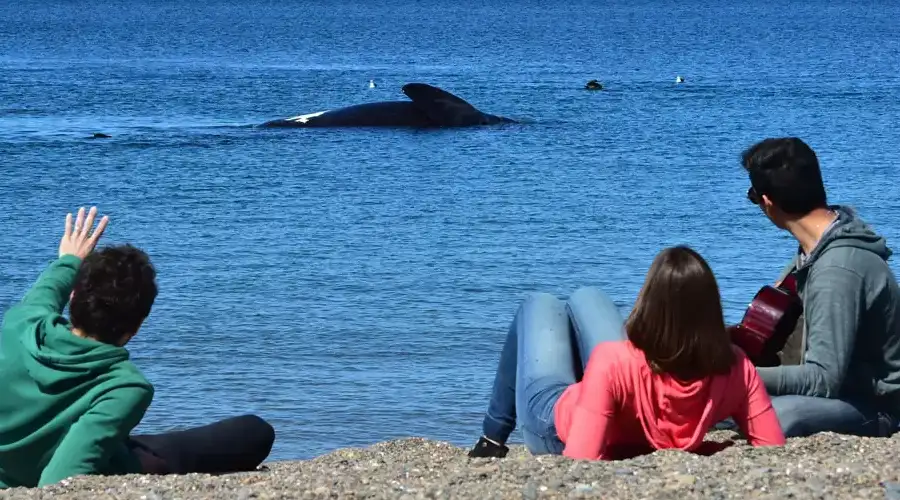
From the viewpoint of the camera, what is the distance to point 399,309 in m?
16.3

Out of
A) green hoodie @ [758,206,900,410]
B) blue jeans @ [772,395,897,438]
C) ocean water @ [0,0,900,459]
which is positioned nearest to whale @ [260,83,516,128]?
ocean water @ [0,0,900,459]

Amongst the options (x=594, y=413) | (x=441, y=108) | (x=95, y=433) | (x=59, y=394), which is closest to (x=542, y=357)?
(x=594, y=413)

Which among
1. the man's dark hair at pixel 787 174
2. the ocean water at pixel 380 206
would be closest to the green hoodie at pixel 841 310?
the man's dark hair at pixel 787 174

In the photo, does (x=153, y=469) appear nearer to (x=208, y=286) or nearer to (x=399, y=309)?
(x=399, y=309)

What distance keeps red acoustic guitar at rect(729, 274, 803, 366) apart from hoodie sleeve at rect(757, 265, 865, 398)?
0.16 meters

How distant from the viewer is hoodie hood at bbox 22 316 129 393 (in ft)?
18.7

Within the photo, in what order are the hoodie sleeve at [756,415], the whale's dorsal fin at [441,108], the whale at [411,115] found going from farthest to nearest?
1. the whale's dorsal fin at [441,108]
2. the whale at [411,115]
3. the hoodie sleeve at [756,415]

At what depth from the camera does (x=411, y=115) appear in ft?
126

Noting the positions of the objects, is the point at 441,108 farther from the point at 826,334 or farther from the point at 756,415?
the point at 756,415

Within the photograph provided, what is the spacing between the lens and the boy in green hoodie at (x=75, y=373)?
5625 millimetres

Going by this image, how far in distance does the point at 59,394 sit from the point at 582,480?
196 cm

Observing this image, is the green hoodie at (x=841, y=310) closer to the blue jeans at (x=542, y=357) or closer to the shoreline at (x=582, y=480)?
the shoreline at (x=582, y=480)

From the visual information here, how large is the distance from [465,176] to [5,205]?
8558mm

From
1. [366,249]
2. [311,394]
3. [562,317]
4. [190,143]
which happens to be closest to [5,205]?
[366,249]
